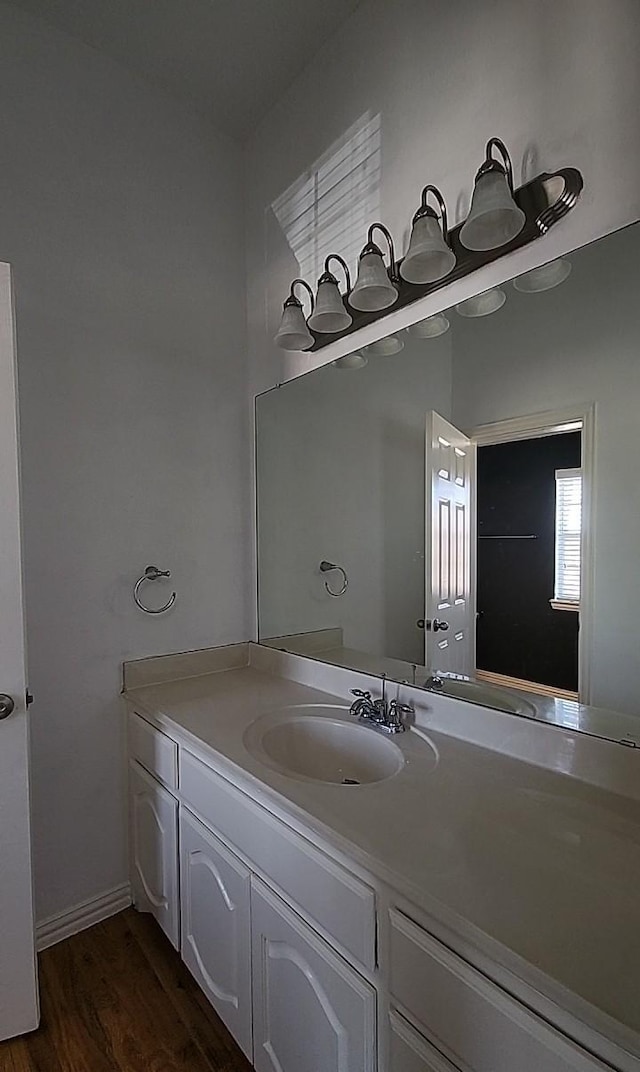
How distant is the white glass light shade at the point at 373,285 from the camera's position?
4.94 feet

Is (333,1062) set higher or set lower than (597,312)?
lower

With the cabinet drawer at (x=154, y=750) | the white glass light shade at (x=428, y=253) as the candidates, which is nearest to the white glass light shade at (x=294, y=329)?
the white glass light shade at (x=428, y=253)

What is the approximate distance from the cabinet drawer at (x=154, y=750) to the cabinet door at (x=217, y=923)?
0.38 ft

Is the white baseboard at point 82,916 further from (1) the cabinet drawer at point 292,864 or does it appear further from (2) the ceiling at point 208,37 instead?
(2) the ceiling at point 208,37

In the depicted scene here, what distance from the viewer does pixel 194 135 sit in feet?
6.48

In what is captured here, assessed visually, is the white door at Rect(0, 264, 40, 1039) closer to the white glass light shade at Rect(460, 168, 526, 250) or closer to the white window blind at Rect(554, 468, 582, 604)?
the white glass light shade at Rect(460, 168, 526, 250)

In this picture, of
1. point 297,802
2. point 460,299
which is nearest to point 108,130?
point 460,299

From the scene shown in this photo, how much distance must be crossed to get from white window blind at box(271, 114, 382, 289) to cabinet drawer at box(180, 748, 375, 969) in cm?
154

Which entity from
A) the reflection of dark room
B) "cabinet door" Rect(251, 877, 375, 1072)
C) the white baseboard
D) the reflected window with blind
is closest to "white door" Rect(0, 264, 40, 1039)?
the white baseboard

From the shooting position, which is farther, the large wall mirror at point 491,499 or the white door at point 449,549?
the white door at point 449,549

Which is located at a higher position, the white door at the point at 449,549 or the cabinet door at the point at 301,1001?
the white door at the point at 449,549

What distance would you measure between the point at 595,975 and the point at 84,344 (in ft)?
6.34

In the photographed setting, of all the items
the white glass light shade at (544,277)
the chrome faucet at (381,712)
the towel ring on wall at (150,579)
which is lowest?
the chrome faucet at (381,712)

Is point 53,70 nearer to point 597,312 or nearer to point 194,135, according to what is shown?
point 194,135
